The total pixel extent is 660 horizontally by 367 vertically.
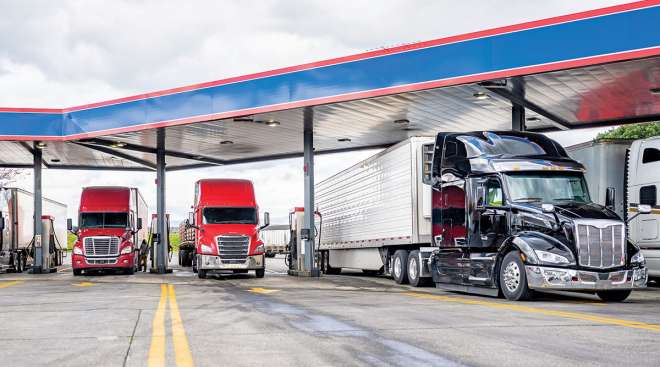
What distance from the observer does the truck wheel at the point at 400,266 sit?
2095 cm

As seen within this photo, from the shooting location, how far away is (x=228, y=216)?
25453mm

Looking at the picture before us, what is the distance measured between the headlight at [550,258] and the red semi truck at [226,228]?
13.1 meters

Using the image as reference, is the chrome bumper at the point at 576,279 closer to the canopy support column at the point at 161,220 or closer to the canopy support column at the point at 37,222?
the canopy support column at the point at 161,220

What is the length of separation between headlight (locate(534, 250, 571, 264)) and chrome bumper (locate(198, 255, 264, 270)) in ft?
42.9

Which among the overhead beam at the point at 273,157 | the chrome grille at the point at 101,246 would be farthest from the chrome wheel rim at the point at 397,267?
the chrome grille at the point at 101,246

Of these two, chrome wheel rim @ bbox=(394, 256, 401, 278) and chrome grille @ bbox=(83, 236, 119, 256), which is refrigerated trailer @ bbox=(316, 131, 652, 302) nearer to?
chrome wheel rim @ bbox=(394, 256, 401, 278)

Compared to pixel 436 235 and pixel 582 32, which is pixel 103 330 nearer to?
pixel 436 235

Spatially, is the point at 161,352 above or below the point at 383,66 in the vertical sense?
below

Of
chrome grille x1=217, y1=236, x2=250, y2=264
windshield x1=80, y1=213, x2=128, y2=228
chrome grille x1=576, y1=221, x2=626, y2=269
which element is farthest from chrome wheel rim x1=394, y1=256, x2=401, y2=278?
windshield x1=80, y1=213, x2=128, y2=228

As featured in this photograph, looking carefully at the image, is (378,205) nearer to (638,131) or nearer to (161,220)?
(161,220)

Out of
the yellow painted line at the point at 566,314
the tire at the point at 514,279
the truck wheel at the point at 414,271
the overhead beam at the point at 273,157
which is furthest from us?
the overhead beam at the point at 273,157

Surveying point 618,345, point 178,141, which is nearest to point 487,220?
point 618,345

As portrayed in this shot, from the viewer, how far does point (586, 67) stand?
17.6 metres

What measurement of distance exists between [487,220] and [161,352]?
9.50 meters
